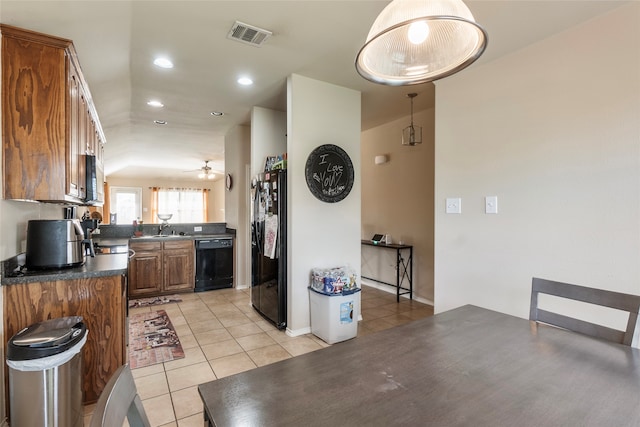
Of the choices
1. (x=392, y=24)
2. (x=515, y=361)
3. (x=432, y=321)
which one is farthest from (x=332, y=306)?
(x=392, y=24)

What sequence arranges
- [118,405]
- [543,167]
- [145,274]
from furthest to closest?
1. [145,274]
2. [543,167]
3. [118,405]

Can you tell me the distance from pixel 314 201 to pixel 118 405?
2606 mm

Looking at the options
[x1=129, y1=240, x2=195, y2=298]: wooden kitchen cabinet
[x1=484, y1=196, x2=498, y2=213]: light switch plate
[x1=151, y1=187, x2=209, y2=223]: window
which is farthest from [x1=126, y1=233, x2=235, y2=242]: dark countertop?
[x1=151, y1=187, x2=209, y2=223]: window

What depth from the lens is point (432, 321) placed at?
4.85ft

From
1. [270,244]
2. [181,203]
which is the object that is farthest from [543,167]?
[181,203]

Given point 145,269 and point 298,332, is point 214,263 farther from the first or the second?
point 298,332

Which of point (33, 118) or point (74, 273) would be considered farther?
point (74, 273)

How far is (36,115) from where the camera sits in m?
1.83

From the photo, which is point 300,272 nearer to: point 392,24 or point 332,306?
point 332,306

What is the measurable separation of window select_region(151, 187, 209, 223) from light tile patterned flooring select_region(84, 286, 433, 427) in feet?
24.0

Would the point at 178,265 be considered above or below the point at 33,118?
below

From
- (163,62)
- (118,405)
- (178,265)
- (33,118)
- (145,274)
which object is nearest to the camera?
(118,405)

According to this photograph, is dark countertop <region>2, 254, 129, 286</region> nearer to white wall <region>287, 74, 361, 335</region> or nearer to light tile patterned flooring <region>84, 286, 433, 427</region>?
light tile patterned flooring <region>84, 286, 433, 427</region>

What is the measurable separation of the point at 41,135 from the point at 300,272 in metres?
2.22
